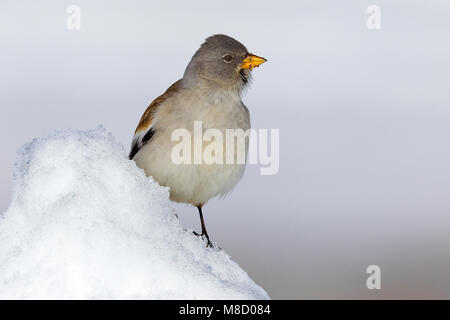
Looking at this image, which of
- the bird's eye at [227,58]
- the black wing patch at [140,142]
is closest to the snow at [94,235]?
the black wing patch at [140,142]

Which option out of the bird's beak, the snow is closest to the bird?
the bird's beak

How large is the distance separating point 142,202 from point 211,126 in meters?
1.53

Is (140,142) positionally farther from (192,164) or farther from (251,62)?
(251,62)

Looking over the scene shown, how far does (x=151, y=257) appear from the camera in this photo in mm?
2451

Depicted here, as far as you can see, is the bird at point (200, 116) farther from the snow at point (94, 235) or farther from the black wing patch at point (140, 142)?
the snow at point (94, 235)

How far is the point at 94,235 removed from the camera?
8.01ft

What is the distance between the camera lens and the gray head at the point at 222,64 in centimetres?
461

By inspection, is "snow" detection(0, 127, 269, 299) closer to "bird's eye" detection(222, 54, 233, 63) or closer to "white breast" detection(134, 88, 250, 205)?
"white breast" detection(134, 88, 250, 205)

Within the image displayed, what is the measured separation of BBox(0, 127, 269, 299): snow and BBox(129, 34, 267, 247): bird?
3.67 ft

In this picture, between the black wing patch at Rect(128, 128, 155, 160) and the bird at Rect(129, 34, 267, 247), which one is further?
the black wing patch at Rect(128, 128, 155, 160)

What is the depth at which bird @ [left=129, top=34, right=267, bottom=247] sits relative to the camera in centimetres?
426
